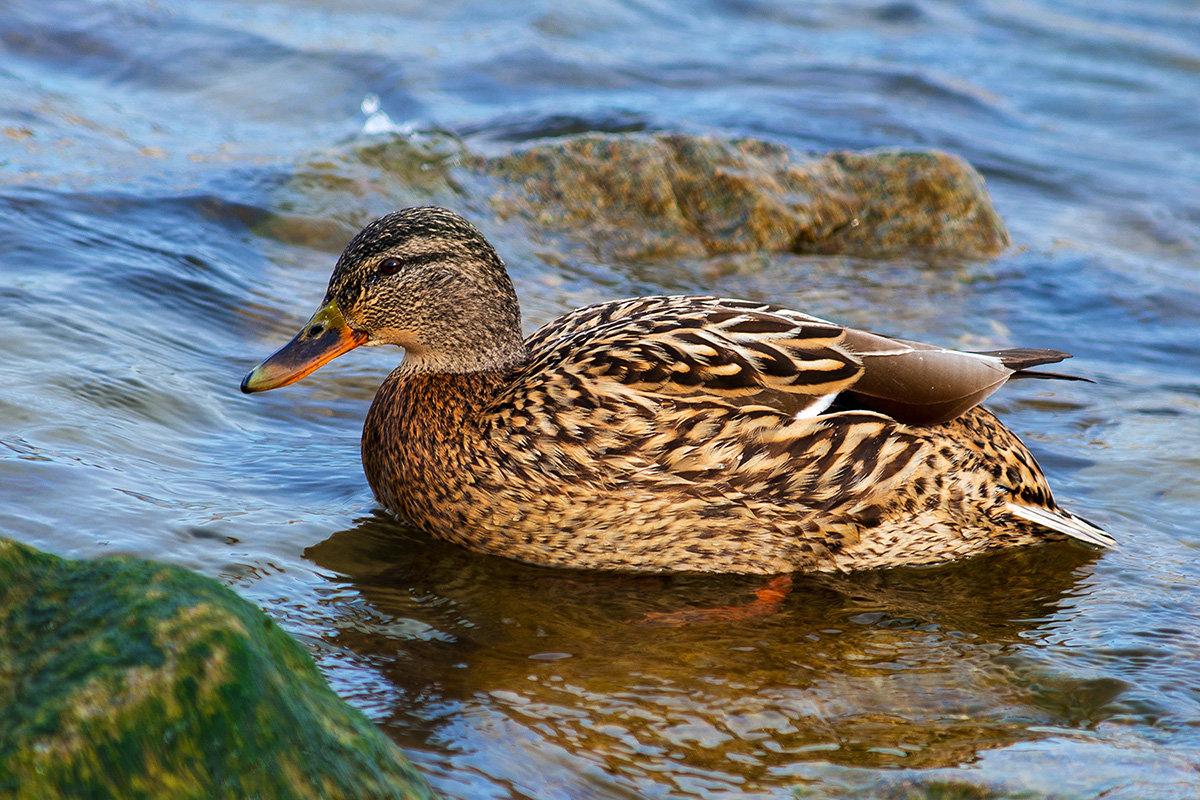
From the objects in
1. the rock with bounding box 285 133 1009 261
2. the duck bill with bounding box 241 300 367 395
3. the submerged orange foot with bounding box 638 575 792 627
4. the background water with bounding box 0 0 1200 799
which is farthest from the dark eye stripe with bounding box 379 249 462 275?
the rock with bounding box 285 133 1009 261

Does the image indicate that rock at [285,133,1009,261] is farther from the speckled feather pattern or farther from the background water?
the speckled feather pattern

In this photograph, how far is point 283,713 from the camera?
2.96m

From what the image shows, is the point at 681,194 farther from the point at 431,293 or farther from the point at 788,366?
the point at 788,366

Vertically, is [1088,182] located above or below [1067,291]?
above

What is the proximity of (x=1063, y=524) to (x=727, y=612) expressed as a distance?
1.52 meters

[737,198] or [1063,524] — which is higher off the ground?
[737,198]

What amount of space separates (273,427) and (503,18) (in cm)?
839

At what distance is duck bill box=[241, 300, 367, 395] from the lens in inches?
202

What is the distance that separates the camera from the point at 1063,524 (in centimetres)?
A: 534

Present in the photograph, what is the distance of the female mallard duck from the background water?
188mm

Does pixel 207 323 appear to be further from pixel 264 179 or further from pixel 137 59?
pixel 137 59

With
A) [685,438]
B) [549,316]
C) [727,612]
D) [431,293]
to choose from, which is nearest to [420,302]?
[431,293]

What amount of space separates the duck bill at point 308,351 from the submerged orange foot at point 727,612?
1710mm

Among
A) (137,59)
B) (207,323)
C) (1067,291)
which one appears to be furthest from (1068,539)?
(137,59)
